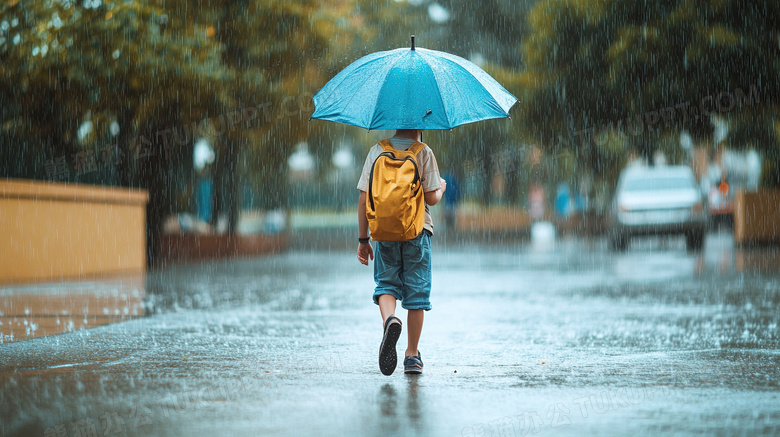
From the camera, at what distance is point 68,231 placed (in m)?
14.4

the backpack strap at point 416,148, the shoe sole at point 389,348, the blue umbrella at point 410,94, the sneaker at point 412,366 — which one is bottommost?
the sneaker at point 412,366

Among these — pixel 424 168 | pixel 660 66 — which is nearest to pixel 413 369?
pixel 424 168

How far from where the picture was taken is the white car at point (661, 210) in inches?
800

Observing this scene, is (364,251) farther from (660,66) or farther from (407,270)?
(660,66)

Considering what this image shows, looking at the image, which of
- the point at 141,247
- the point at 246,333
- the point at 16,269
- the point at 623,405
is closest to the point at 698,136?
the point at 141,247

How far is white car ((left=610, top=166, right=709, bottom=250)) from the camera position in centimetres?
2031

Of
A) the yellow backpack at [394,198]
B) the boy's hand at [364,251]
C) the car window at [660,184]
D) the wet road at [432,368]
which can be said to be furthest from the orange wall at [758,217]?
the yellow backpack at [394,198]

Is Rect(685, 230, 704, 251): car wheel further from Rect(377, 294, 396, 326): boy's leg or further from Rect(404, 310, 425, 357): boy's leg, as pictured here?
Rect(377, 294, 396, 326): boy's leg

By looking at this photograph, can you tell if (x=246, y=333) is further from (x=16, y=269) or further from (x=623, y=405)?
(x=16, y=269)

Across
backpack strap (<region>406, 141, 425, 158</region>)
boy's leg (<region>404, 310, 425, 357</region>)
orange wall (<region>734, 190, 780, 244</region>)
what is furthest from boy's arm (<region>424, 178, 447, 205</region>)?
orange wall (<region>734, 190, 780, 244</region>)

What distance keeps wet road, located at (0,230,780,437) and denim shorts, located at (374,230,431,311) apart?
1.50 ft

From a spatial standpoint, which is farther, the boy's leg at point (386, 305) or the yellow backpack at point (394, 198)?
the boy's leg at point (386, 305)

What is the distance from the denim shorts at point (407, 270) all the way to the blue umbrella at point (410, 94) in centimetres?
68

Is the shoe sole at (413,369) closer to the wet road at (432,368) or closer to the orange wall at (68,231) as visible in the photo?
the wet road at (432,368)
